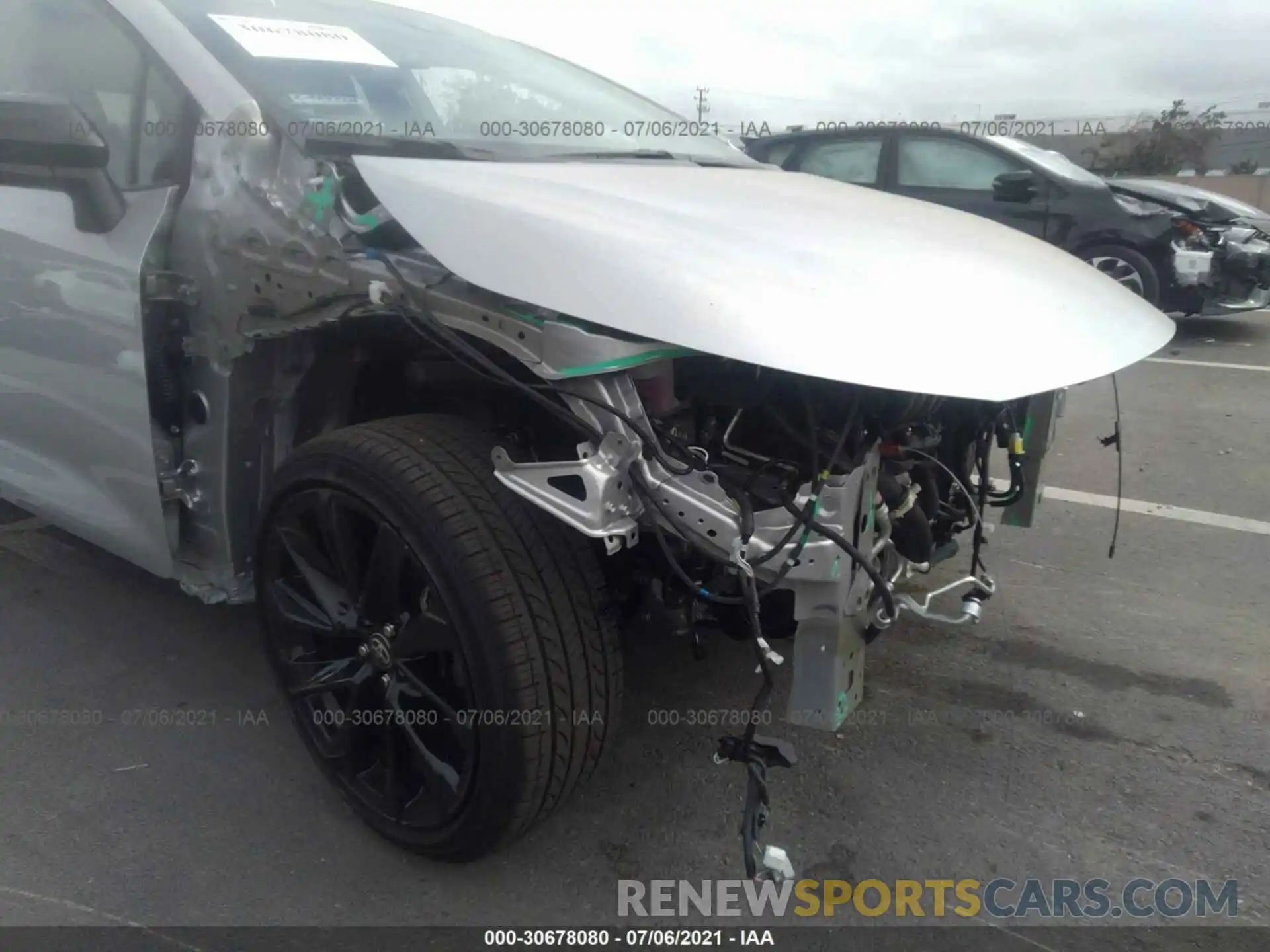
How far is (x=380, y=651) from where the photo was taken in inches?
78.3

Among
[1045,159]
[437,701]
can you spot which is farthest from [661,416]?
[1045,159]

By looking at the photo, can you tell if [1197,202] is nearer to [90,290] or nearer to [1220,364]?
[1220,364]

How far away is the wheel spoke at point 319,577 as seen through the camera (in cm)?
207

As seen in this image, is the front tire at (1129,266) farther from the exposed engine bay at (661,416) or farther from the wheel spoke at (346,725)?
the wheel spoke at (346,725)

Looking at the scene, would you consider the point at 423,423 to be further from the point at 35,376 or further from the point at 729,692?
the point at 35,376

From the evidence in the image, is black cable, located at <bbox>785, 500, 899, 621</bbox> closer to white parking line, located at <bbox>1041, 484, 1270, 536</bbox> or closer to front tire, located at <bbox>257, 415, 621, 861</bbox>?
front tire, located at <bbox>257, 415, 621, 861</bbox>

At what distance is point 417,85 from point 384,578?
144 cm

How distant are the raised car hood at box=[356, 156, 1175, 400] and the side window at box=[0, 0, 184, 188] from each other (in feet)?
1.97

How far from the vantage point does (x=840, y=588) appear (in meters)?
1.68

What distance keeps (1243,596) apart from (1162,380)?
3.47 metres

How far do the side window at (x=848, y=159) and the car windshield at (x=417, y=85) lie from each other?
4404mm

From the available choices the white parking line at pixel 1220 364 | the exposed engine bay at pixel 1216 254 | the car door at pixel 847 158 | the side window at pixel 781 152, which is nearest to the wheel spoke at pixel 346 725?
the white parking line at pixel 1220 364

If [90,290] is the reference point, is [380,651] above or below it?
below

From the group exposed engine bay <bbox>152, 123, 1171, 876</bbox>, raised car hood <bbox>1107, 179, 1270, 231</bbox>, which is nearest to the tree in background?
raised car hood <bbox>1107, 179, 1270, 231</bbox>
